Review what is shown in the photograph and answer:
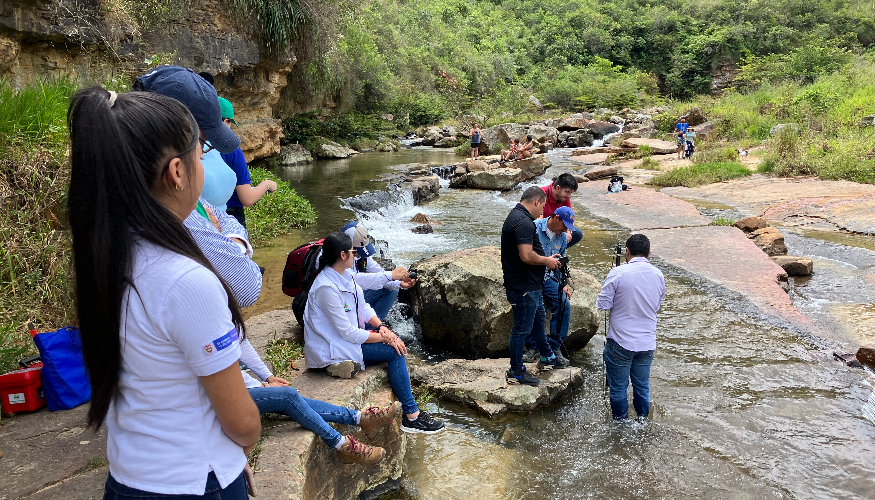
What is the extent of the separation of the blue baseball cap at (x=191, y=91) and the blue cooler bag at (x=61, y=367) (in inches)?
65.6

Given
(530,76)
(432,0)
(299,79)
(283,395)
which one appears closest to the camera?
(283,395)

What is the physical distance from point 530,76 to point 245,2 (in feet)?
124

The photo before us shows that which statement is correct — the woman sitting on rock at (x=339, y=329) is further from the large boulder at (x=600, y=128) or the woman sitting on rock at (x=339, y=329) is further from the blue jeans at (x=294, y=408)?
the large boulder at (x=600, y=128)

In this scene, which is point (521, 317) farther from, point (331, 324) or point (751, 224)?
point (751, 224)

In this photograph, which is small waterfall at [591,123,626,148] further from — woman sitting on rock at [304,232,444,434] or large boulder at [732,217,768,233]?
woman sitting on rock at [304,232,444,434]

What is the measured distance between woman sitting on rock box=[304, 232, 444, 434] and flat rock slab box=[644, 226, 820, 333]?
5.00 m

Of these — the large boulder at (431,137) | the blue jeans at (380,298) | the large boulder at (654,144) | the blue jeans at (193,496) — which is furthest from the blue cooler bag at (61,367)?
the large boulder at (431,137)

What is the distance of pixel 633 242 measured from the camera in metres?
4.30

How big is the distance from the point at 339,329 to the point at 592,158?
19.2 m

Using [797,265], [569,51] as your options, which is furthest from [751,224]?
[569,51]

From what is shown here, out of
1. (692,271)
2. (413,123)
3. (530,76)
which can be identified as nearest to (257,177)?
(692,271)

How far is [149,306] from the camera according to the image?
1.23 m

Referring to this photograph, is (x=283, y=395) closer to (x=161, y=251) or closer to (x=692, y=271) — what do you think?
(x=161, y=251)

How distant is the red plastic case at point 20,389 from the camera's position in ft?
10.8
